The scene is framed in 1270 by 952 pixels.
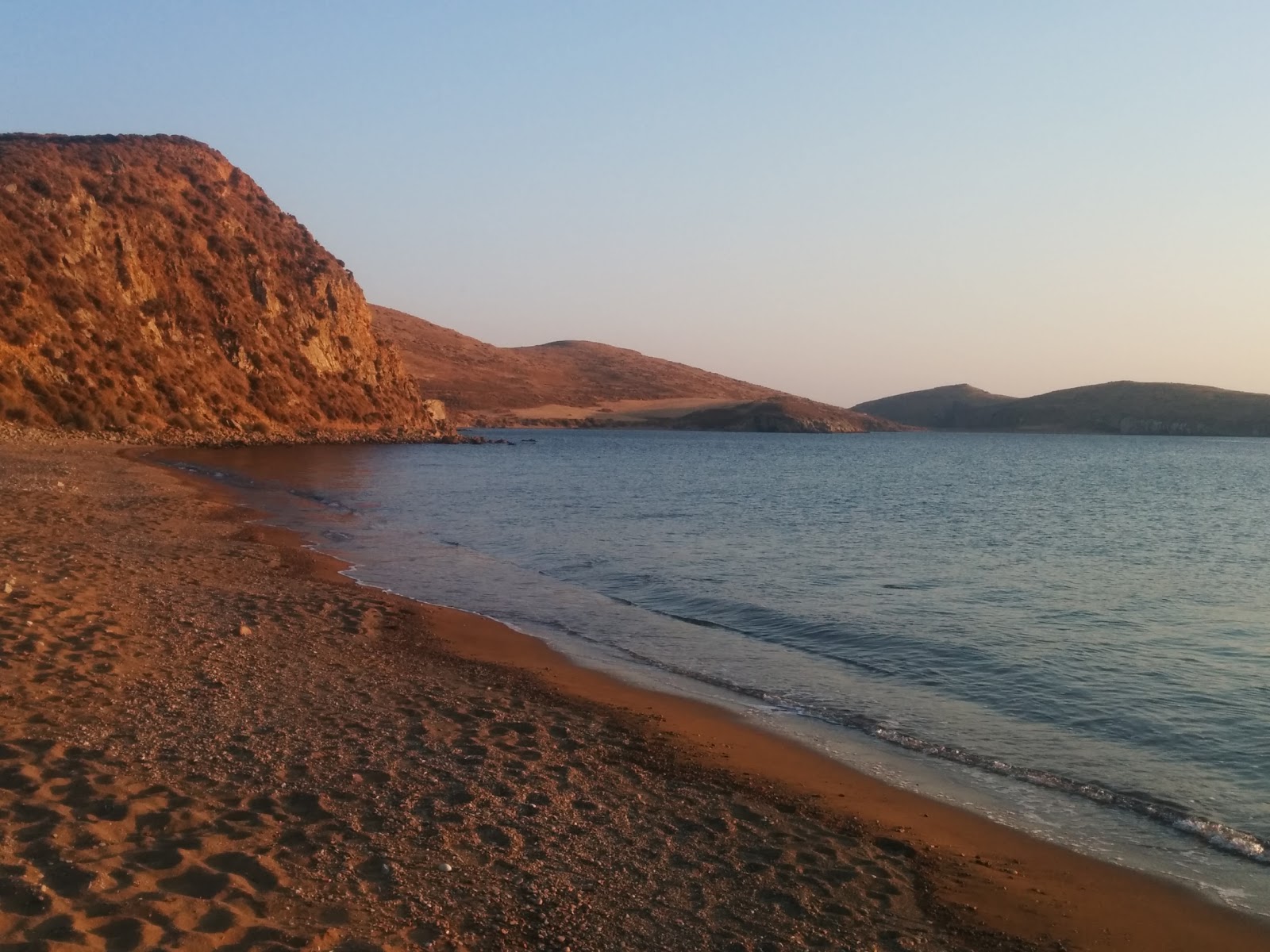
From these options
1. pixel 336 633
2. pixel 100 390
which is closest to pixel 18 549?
pixel 336 633

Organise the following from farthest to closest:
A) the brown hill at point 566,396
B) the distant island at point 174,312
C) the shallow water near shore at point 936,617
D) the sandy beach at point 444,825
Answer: the brown hill at point 566,396 → the distant island at point 174,312 → the shallow water near shore at point 936,617 → the sandy beach at point 444,825

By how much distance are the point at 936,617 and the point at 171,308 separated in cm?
5781

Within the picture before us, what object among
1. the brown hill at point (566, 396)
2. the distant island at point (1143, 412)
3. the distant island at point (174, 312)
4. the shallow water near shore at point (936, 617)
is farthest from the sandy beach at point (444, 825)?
the distant island at point (1143, 412)

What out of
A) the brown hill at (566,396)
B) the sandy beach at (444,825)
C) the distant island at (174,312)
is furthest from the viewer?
the brown hill at (566,396)

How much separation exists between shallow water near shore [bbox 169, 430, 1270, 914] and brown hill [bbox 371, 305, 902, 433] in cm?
11478

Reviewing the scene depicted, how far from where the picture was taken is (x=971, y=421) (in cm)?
19400

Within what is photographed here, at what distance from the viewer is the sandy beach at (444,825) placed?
4.76m

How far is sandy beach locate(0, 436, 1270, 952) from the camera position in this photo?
187 inches

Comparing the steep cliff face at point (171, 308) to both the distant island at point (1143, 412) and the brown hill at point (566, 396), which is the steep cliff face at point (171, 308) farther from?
the distant island at point (1143, 412)

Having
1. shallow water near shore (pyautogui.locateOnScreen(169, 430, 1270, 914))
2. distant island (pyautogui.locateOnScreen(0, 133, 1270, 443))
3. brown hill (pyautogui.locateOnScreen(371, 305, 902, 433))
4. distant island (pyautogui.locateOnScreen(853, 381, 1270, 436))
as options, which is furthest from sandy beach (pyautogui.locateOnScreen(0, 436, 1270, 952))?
distant island (pyautogui.locateOnScreen(853, 381, 1270, 436))

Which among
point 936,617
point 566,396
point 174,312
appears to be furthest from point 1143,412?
point 936,617

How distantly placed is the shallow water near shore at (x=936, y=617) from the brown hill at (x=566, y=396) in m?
115

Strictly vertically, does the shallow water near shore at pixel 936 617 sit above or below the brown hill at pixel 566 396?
below

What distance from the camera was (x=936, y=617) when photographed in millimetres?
15461
